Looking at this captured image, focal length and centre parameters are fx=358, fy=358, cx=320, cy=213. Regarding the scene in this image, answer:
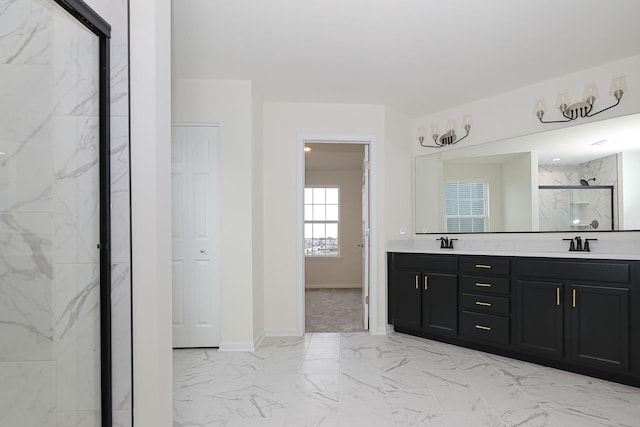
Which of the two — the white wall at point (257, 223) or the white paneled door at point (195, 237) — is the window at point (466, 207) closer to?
the white wall at point (257, 223)

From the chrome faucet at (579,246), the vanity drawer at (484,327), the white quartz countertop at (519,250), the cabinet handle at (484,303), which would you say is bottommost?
the vanity drawer at (484,327)

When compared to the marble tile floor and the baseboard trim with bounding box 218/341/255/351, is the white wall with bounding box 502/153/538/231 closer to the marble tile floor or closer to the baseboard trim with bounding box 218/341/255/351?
the marble tile floor

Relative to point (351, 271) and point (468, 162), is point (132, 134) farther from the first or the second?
point (351, 271)

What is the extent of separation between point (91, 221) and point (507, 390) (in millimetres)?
2661

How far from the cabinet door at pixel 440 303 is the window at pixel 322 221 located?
145 inches

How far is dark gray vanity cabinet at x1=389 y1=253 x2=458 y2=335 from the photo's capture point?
342cm

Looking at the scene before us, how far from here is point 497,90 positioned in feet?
11.4

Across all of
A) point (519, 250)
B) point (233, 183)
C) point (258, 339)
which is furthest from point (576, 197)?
point (258, 339)

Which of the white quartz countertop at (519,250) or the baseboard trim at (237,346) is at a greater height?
the white quartz countertop at (519,250)

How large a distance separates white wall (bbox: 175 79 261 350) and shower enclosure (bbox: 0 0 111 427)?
6.67ft

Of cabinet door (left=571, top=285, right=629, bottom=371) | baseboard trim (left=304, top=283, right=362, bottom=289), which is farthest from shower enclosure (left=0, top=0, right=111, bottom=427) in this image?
baseboard trim (left=304, top=283, right=362, bottom=289)

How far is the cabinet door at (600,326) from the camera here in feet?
8.18

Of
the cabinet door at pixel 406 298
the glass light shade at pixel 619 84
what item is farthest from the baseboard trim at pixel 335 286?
the glass light shade at pixel 619 84

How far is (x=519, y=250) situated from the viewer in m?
3.40
